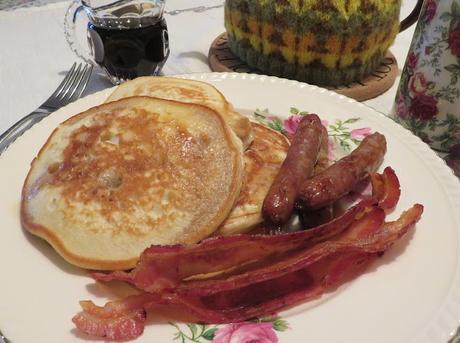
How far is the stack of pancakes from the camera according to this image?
1.10m

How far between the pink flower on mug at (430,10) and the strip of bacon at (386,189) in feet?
2.00

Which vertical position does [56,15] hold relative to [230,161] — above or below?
below

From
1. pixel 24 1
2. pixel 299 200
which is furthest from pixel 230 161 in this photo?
pixel 24 1

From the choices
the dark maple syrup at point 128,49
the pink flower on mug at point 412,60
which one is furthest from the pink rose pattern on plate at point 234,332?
the dark maple syrup at point 128,49

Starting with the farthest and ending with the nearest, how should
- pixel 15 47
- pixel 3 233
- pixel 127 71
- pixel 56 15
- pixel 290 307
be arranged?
pixel 56 15
pixel 15 47
pixel 127 71
pixel 3 233
pixel 290 307

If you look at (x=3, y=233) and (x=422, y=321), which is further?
(x=3, y=233)

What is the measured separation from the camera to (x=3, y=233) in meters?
1.16

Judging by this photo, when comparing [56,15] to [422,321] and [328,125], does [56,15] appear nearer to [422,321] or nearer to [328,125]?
[328,125]

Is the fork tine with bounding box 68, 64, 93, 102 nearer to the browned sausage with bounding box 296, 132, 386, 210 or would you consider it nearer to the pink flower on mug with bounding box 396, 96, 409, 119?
the browned sausage with bounding box 296, 132, 386, 210

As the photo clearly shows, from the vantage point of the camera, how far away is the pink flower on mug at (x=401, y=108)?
1.77 metres

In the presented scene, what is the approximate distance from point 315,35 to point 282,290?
1.13 m

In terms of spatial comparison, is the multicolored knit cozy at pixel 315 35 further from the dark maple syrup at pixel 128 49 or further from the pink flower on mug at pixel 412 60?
the dark maple syrup at pixel 128 49

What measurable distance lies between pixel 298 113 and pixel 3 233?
1012 millimetres

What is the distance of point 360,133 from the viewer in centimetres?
153
